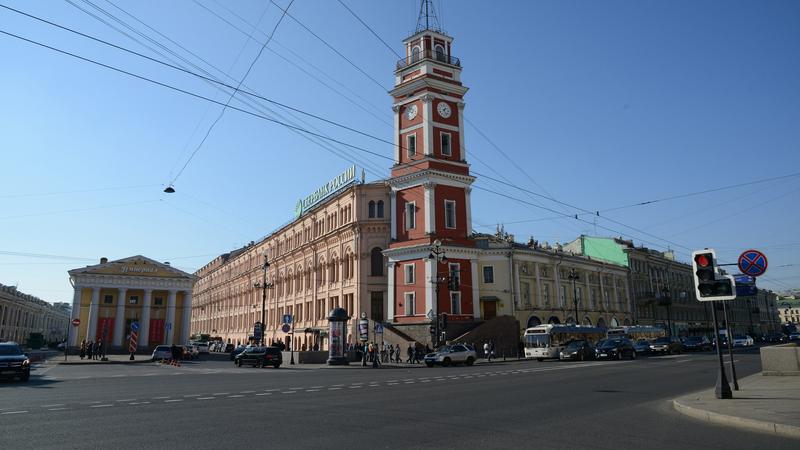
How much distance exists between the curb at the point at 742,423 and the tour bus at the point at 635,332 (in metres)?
42.2

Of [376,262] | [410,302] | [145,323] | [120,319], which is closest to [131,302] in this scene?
[120,319]

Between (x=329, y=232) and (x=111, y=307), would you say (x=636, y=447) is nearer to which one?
(x=329, y=232)

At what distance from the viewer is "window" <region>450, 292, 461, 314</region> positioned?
45125mm

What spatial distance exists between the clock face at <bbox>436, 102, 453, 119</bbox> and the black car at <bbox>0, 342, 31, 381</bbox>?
120 ft

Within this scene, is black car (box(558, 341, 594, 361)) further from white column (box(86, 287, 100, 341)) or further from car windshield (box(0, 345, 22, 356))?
white column (box(86, 287, 100, 341))

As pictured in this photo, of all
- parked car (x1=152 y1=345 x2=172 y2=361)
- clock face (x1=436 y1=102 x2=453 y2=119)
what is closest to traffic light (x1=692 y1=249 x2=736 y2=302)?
clock face (x1=436 y1=102 x2=453 y2=119)

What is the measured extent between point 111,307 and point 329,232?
29.8 metres

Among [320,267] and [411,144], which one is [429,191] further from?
[320,267]

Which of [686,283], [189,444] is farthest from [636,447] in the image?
[686,283]

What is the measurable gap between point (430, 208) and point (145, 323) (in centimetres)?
4075

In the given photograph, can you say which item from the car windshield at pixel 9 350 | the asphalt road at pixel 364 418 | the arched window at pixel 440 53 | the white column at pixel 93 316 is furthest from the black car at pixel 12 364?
the white column at pixel 93 316

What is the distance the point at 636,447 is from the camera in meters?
7.71

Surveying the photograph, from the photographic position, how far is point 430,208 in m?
45.3

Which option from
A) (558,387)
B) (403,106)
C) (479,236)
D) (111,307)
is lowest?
(558,387)
